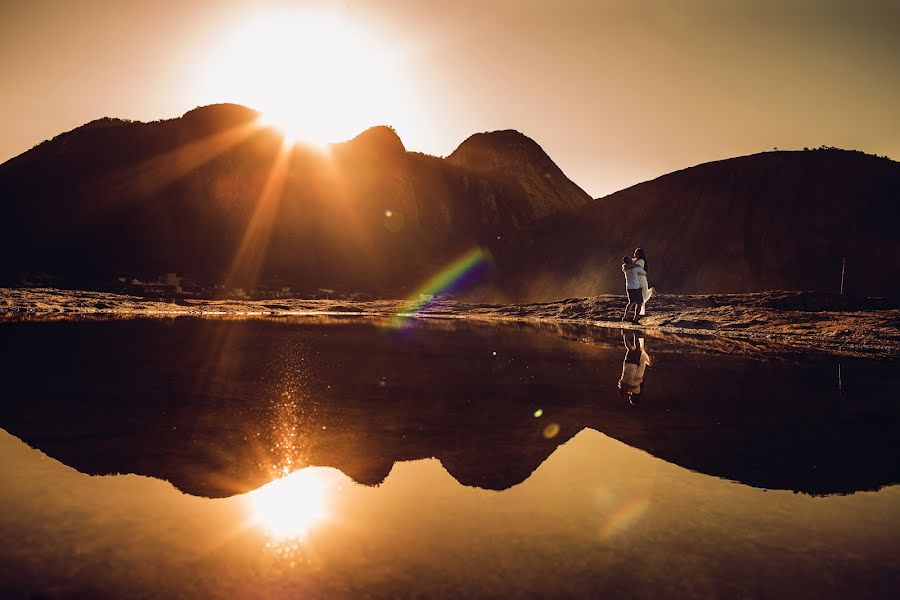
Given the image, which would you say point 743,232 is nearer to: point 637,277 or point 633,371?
point 637,277

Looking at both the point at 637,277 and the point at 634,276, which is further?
the point at 637,277

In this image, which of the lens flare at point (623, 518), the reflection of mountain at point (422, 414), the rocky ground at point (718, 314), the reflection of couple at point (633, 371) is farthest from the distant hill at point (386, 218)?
the lens flare at point (623, 518)

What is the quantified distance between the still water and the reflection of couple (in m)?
0.11

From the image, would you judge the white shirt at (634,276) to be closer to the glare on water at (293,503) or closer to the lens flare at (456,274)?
the glare on water at (293,503)

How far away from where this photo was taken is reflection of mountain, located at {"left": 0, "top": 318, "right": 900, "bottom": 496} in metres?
6.42

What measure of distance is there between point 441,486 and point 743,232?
6068 centimetres

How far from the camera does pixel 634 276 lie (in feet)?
86.4

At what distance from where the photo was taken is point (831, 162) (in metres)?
59.9

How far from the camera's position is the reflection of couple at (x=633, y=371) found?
10886 millimetres

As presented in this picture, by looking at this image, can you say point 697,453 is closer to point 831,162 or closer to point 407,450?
point 407,450

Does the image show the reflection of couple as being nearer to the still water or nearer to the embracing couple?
the still water

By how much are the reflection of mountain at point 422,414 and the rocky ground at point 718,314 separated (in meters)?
6.27

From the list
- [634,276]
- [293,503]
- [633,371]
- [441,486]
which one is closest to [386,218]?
[634,276]

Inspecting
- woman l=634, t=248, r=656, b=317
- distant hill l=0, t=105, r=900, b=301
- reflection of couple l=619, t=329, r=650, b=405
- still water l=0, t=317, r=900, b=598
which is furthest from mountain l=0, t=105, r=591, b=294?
still water l=0, t=317, r=900, b=598
